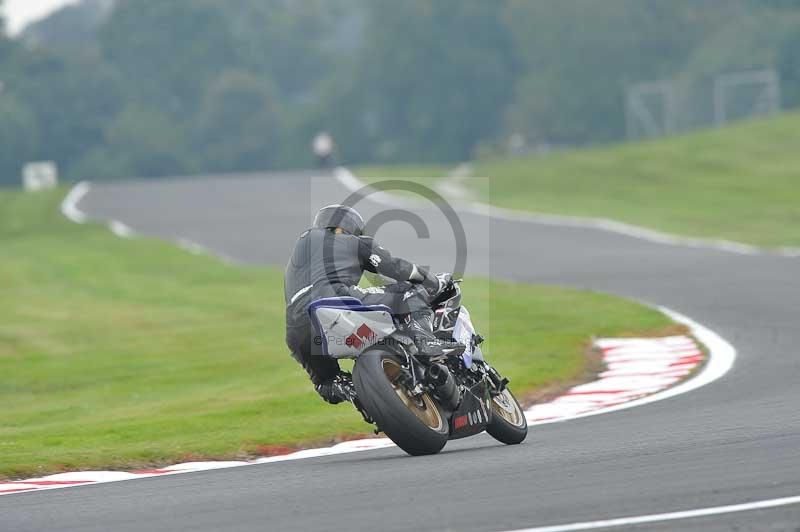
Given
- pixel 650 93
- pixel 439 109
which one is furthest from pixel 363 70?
pixel 650 93

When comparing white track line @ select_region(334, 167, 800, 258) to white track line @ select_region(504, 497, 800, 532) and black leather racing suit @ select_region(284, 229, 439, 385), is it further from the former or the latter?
white track line @ select_region(504, 497, 800, 532)

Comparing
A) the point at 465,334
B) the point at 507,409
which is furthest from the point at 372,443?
the point at 465,334

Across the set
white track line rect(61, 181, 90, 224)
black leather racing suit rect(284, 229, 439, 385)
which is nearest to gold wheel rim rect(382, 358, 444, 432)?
black leather racing suit rect(284, 229, 439, 385)

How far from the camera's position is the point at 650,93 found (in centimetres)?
7700

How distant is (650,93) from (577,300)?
2293 inches

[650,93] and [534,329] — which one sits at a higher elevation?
[650,93]

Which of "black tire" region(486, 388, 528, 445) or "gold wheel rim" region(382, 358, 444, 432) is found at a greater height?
"gold wheel rim" region(382, 358, 444, 432)

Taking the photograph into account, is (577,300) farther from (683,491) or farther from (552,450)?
(683,491)

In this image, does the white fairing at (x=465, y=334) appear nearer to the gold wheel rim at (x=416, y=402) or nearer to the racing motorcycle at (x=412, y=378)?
the racing motorcycle at (x=412, y=378)

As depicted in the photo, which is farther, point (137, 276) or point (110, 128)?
point (110, 128)

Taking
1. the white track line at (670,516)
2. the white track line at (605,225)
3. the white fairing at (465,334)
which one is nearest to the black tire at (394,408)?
the white fairing at (465,334)

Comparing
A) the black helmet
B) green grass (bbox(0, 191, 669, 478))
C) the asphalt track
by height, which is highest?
the black helmet

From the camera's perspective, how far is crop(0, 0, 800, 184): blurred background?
9825 centimetres

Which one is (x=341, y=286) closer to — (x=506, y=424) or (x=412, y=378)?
→ (x=412, y=378)
